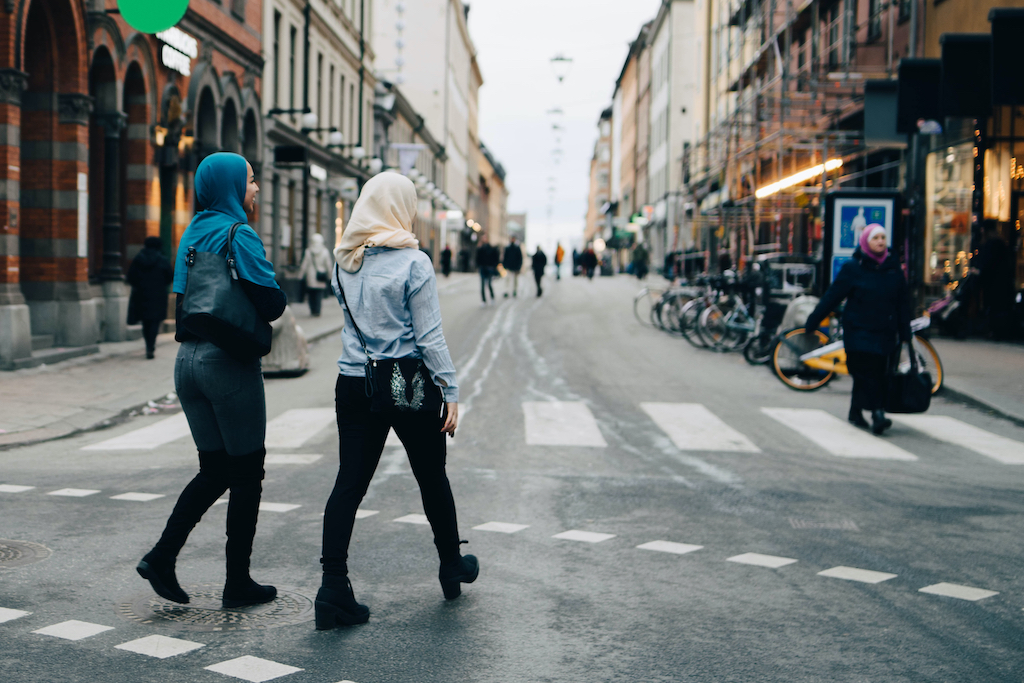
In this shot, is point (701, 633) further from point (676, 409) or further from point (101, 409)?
point (101, 409)

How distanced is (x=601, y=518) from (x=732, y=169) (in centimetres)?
2558

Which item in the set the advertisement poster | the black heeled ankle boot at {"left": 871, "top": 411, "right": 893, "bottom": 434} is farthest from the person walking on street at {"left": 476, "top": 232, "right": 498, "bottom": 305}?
Result: the black heeled ankle boot at {"left": 871, "top": 411, "right": 893, "bottom": 434}

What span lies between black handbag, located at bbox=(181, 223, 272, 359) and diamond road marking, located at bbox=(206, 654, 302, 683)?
46.4 inches

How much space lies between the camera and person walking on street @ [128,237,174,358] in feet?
52.1

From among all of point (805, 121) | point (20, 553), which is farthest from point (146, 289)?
point (805, 121)

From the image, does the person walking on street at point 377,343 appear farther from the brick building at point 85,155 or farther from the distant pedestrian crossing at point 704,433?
the brick building at point 85,155

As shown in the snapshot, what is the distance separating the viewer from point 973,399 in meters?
12.8

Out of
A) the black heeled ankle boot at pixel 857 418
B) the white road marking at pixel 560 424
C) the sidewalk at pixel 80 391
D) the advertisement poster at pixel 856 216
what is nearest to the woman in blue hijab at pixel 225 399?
the white road marking at pixel 560 424

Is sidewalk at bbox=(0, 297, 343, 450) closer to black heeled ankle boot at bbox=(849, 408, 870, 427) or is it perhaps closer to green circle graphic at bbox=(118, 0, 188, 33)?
green circle graphic at bbox=(118, 0, 188, 33)

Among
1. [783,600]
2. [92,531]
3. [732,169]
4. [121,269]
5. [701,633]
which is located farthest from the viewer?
[732,169]

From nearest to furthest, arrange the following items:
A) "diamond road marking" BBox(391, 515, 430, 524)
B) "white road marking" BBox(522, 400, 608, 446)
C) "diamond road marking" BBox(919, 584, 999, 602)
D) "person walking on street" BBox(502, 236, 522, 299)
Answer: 1. "diamond road marking" BBox(919, 584, 999, 602)
2. "diamond road marking" BBox(391, 515, 430, 524)
3. "white road marking" BBox(522, 400, 608, 446)
4. "person walking on street" BBox(502, 236, 522, 299)

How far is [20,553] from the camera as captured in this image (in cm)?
563

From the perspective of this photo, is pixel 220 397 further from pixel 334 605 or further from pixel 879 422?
pixel 879 422

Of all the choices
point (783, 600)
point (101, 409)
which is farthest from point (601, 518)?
point (101, 409)
